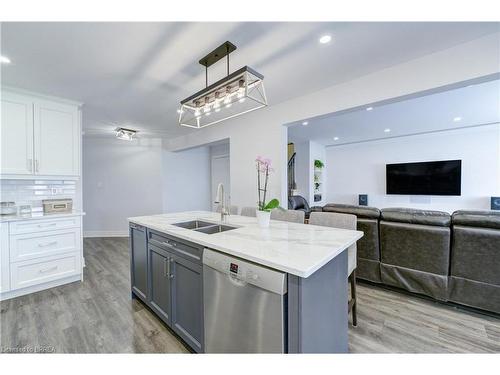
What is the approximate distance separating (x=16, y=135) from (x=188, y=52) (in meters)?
2.46

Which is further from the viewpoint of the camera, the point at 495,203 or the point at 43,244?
the point at 495,203

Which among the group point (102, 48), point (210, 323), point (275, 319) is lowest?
point (210, 323)

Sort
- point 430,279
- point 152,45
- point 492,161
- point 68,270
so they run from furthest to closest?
1. point 492,161
2. point 68,270
3. point 430,279
4. point 152,45

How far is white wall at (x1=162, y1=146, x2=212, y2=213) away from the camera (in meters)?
5.65

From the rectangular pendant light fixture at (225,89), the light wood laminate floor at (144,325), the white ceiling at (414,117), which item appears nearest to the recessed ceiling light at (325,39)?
the rectangular pendant light fixture at (225,89)

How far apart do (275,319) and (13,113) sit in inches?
146

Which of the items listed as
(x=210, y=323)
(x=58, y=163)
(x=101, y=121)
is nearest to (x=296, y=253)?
(x=210, y=323)

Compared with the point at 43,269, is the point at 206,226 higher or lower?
higher

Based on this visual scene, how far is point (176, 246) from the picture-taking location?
5.68 ft

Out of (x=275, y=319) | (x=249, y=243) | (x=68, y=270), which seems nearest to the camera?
(x=275, y=319)

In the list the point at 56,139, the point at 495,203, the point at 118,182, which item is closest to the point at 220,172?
the point at 118,182

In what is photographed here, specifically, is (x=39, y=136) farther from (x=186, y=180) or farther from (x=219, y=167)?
(x=219, y=167)

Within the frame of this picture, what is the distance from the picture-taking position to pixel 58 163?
2943 mm

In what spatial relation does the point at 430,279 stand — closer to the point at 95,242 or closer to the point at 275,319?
the point at 275,319
